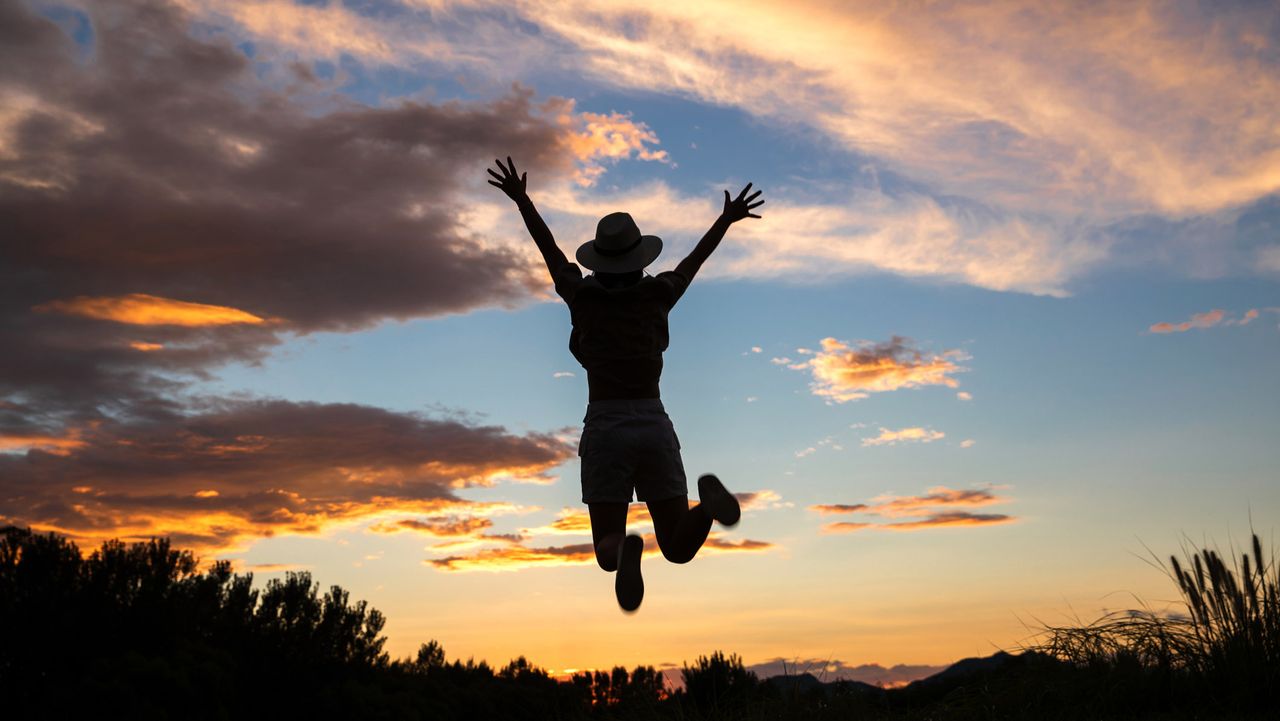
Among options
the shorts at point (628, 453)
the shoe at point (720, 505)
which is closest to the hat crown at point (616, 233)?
the shorts at point (628, 453)

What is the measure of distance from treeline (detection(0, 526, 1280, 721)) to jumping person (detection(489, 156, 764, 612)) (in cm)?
196

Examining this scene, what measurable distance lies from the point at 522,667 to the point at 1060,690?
1468 inches

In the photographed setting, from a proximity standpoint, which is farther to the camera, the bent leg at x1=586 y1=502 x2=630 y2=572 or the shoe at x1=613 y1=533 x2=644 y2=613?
the bent leg at x1=586 y1=502 x2=630 y2=572

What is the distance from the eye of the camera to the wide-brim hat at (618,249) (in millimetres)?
6980

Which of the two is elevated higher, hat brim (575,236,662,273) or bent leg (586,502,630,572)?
hat brim (575,236,662,273)

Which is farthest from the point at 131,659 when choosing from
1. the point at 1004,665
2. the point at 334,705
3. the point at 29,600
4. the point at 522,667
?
the point at 1004,665

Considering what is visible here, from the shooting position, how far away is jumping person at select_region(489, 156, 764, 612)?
22.7 ft

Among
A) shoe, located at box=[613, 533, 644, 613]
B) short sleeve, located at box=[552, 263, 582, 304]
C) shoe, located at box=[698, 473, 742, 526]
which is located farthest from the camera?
short sleeve, located at box=[552, 263, 582, 304]

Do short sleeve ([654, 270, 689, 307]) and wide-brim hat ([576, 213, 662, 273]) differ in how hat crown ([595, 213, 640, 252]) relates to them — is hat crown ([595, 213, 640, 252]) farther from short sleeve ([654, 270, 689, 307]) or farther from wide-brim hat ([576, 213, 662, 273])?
short sleeve ([654, 270, 689, 307])

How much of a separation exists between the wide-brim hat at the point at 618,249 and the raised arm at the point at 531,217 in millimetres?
190

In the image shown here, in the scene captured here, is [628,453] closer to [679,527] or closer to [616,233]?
[679,527]

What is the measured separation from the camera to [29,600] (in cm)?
2973

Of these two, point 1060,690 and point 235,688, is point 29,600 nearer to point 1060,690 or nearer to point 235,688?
point 235,688

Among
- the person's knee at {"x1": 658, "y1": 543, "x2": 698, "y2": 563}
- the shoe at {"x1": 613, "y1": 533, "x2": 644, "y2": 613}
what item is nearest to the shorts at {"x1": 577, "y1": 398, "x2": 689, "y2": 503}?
the person's knee at {"x1": 658, "y1": 543, "x2": 698, "y2": 563}
